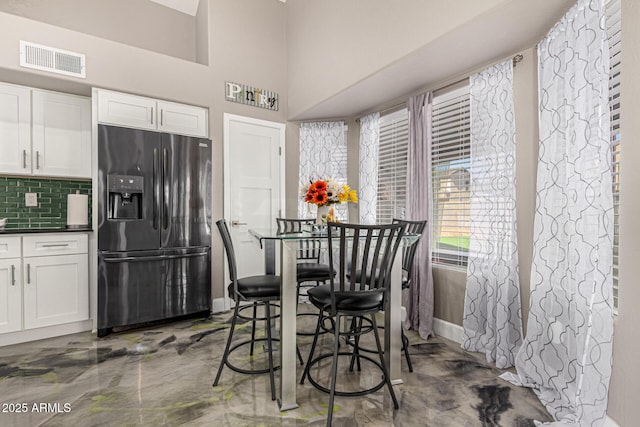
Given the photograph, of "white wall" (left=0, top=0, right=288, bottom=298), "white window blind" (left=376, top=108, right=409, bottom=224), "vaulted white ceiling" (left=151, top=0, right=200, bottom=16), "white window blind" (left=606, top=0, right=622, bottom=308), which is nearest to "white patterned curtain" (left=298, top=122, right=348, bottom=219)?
"white wall" (left=0, top=0, right=288, bottom=298)

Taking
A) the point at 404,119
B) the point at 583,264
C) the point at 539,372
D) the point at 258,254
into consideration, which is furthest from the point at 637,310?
the point at 258,254

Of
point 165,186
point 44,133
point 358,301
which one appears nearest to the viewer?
point 358,301

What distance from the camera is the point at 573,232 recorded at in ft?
5.81

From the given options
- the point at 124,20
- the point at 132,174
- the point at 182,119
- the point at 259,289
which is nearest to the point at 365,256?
the point at 259,289

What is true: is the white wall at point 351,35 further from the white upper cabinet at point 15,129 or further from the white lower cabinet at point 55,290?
the white lower cabinet at point 55,290

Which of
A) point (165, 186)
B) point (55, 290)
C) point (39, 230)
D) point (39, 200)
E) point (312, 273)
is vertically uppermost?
point (165, 186)

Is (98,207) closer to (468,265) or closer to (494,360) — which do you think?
(468,265)

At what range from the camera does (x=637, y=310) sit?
137cm

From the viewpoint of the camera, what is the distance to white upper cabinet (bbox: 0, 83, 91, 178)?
2.84 m

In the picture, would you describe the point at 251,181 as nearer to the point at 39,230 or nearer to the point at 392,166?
the point at 392,166

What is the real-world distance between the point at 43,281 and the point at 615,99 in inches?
172

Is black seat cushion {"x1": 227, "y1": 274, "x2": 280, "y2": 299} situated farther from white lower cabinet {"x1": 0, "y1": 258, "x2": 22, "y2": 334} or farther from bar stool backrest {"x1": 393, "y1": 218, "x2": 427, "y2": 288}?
white lower cabinet {"x1": 0, "y1": 258, "x2": 22, "y2": 334}

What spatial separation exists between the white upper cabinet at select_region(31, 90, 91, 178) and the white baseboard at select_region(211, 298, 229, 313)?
73.8 inches

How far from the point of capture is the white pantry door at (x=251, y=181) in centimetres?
377
